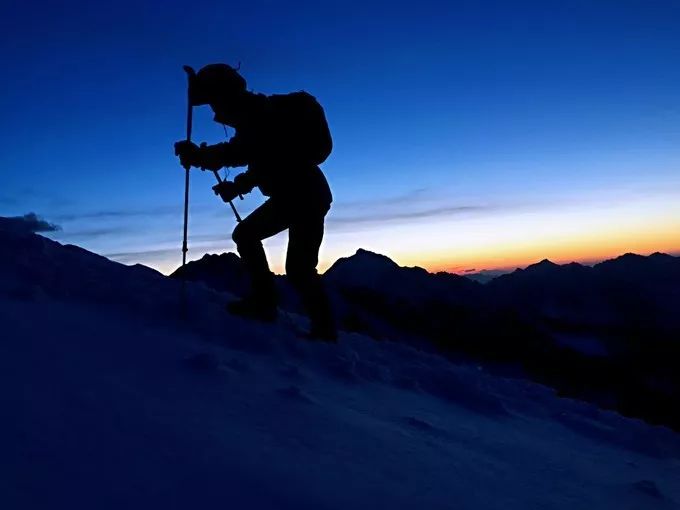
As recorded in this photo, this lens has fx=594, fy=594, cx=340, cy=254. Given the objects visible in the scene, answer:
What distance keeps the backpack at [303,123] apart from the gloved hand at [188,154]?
1068 mm

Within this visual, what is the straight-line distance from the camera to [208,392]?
12.3 ft

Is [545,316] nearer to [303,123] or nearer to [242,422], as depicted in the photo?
[303,123]

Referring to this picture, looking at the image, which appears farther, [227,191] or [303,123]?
[227,191]

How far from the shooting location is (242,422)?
133 inches

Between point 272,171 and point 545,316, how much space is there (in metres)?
93.1

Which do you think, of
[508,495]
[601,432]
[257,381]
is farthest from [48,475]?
[601,432]

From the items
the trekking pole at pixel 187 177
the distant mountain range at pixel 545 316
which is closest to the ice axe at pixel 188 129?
the trekking pole at pixel 187 177

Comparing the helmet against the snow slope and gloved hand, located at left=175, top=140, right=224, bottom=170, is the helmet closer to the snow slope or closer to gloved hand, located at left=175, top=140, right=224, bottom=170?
gloved hand, located at left=175, top=140, right=224, bottom=170

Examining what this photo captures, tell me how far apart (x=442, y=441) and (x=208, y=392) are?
1660 millimetres

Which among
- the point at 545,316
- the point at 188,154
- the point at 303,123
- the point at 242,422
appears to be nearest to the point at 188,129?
the point at 188,154

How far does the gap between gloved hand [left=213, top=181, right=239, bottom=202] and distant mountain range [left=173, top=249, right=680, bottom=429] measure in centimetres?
3870

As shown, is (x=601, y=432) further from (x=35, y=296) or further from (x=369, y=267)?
(x=369, y=267)

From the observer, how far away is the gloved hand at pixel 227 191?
6.83 meters

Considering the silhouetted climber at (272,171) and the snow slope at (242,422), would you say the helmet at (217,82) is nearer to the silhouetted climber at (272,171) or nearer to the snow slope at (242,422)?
the silhouetted climber at (272,171)
